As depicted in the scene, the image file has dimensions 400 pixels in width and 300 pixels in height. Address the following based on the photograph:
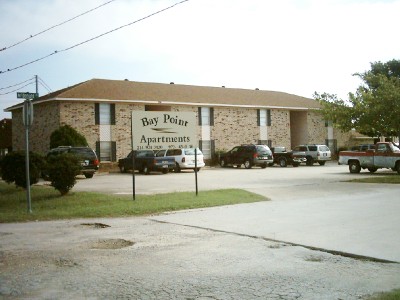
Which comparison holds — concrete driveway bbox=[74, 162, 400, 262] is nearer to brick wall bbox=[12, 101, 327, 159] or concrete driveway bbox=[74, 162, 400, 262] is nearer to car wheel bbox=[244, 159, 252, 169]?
brick wall bbox=[12, 101, 327, 159]

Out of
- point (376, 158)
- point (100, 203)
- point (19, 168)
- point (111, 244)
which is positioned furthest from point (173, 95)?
point (111, 244)

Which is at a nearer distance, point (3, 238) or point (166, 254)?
point (166, 254)

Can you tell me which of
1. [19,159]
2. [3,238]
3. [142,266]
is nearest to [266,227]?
[142,266]

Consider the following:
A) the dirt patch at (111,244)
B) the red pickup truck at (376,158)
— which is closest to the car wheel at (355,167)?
the red pickup truck at (376,158)

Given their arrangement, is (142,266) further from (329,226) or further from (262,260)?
(329,226)

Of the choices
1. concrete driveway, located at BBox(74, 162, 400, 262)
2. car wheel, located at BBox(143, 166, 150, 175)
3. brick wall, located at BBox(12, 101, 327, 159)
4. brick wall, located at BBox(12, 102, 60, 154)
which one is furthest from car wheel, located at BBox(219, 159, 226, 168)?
concrete driveway, located at BBox(74, 162, 400, 262)

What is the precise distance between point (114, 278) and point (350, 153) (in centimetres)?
2459

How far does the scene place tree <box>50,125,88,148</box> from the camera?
1281 inches

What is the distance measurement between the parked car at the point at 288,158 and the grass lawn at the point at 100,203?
23.6 metres

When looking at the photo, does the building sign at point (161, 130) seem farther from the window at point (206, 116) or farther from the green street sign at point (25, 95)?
the window at point (206, 116)

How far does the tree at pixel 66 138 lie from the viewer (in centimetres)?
3253

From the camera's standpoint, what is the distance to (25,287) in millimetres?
5715

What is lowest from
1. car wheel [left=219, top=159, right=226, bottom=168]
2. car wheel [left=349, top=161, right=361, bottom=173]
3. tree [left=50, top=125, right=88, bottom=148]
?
car wheel [left=349, top=161, right=361, bottom=173]

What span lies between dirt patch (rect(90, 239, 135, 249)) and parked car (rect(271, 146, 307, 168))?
1268 inches
